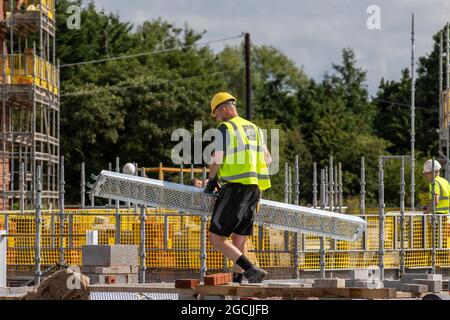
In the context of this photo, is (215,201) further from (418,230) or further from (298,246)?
(418,230)

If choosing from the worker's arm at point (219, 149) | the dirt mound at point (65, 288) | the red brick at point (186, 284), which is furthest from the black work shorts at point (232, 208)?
the dirt mound at point (65, 288)

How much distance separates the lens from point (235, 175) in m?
13.9

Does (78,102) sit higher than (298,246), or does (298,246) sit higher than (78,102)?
(78,102)

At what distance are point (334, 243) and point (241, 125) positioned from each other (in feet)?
36.0

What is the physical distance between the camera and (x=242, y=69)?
116188mm

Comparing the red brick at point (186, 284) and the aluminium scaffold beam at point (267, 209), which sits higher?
the aluminium scaffold beam at point (267, 209)

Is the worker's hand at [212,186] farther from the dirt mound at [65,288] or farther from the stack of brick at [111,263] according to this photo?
the stack of brick at [111,263]

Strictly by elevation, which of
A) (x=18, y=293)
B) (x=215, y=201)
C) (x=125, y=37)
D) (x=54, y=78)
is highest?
(x=125, y=37)

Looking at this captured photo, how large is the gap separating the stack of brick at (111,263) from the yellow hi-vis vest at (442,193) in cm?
910

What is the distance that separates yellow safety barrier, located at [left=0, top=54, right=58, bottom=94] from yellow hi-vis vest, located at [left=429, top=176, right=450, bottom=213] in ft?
68.4

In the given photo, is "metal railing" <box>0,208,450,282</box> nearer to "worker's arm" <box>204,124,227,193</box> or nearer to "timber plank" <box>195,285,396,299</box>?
"worker's arm" <box>204,124,227,193</box>

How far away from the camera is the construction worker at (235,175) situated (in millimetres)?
13797

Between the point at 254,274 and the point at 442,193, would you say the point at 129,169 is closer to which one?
the point at 442,193

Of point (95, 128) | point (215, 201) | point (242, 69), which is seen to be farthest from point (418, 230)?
point (242, 69)
